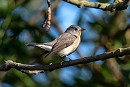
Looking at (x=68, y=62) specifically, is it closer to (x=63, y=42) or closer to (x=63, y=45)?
(x=63, y=45)

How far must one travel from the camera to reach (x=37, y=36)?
5.25 m

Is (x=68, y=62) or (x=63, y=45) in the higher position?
(x=68, y=62)

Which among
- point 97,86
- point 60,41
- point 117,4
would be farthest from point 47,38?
point 117,4

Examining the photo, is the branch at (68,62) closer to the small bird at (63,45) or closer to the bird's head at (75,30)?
the small bird at (63,45)

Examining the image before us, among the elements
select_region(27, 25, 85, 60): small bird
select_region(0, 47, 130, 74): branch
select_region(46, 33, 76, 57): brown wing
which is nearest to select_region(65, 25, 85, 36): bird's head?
select_region(27, 25, 85, 60): small bird

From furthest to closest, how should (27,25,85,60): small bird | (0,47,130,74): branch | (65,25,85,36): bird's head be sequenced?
(65,25,85,36): bird's head < (27,25,85,60): small bird < (0,47,130,74): branch

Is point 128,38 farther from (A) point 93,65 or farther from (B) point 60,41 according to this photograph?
(B) point 60,41

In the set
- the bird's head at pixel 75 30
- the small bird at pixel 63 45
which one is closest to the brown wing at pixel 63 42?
the small bird at pixel 63 45

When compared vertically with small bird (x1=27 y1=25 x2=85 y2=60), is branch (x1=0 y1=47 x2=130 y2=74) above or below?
above

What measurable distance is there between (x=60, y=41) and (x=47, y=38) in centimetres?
56

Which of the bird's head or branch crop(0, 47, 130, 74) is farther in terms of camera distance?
the bird's head

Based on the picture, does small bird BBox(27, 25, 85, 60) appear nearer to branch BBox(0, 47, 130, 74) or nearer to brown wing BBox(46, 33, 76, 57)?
brown wing BBox(46, 33, 76, 57)

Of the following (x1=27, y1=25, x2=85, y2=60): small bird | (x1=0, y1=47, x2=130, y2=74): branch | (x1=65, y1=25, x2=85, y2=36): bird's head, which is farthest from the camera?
(x1=65, y1=25, x2=85, y2=36): bird's head

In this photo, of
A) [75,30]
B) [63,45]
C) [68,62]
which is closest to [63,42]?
[63,45]
